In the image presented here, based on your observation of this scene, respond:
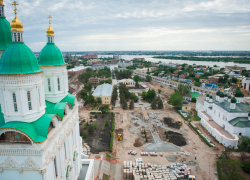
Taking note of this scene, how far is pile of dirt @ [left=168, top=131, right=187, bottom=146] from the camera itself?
27797 mm

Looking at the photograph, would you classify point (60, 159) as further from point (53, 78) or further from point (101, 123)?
point (101, 123)

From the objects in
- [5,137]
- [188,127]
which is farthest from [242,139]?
[5,137]

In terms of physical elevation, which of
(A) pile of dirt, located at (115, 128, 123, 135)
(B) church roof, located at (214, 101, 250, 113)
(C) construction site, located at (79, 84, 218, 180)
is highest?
(B) church roof, located at (214, 101, 250, 113)

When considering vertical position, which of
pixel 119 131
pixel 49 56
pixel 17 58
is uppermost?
pixel 49 56

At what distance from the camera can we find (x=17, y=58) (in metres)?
10.5

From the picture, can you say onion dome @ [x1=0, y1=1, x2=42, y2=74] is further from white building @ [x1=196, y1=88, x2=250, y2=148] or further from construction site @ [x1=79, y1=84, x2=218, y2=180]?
white building @ [x1=196, y1=88, x2=250, y2=148]

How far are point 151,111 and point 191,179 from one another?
2386 centimetres

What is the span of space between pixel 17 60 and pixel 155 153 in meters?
20.7

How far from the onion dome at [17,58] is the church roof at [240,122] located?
95.5ft

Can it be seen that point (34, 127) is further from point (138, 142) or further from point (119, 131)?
point (119, 131)

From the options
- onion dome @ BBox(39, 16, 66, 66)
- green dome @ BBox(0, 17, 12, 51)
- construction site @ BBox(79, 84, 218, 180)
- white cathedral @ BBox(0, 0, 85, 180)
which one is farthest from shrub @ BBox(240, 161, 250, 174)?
green dome @ BBox(0, 17, 12, 51)

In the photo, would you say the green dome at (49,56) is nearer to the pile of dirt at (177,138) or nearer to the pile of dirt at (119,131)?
the pile of dirt at (119,131)

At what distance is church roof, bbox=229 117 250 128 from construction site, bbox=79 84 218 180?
5662 millimetres

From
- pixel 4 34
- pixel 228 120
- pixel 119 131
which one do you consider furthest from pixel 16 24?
pixel 228 120
